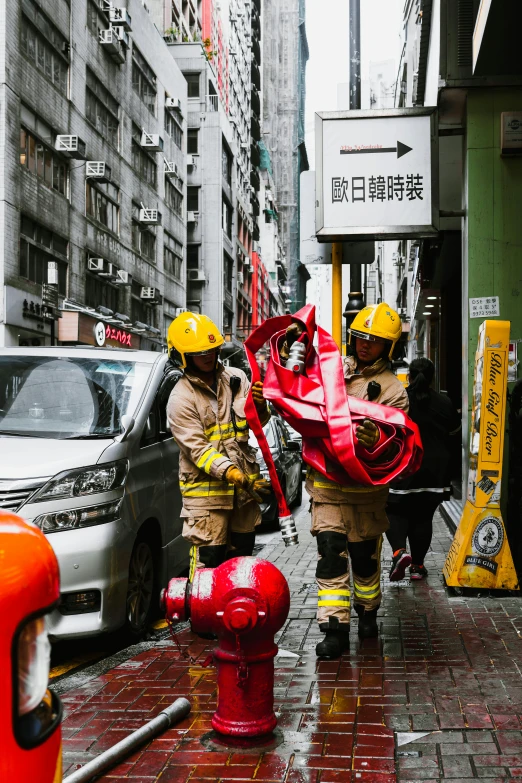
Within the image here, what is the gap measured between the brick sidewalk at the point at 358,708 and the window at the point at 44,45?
26.5 metres

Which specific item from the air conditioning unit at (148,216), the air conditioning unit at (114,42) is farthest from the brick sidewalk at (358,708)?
the air conditioning unit at (148,216)

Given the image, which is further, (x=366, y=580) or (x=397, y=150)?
(x=397, y=150)

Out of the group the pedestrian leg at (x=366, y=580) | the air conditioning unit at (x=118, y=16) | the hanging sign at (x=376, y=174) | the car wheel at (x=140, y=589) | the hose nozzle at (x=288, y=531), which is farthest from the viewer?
the air conditioning unit at (x=118, y=16)

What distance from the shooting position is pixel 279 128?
165875 millimetres

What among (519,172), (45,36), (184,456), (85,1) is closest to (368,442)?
(184,456)

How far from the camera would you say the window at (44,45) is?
28438 millimetres

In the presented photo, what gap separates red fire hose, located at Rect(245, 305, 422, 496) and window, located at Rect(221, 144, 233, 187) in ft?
204

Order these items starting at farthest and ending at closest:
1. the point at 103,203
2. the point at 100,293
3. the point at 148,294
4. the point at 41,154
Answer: the point at 148,294 < the point at 103,203 < the point at 100,293 < the point at 41,154

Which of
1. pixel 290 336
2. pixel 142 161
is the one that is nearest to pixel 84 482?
pixel 290 336

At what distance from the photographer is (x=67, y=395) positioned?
247 inches

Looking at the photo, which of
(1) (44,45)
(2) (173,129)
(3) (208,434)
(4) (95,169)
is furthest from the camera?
(2) (173,129)

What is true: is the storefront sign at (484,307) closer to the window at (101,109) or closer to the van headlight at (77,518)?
the van headlight at (77,518)

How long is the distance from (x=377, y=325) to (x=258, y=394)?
904mm

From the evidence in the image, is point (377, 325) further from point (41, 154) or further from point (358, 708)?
point (41, 154)
